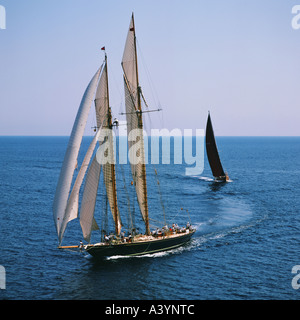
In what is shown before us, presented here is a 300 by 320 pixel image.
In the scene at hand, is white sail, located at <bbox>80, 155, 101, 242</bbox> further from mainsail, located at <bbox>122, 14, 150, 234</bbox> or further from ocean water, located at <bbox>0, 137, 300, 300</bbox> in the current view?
A: mainsail, located at <bbox>122, 14, 150, 234</bbox>

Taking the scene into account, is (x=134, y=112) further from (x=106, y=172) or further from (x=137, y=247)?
(x=137, y=247)

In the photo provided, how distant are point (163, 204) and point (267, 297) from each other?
40882mm

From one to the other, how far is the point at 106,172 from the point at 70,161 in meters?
7.33

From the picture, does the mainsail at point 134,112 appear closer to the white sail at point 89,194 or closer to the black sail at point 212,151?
the white sail at point 89,194

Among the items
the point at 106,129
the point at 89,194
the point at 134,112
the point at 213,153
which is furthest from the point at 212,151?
the point at 89,194

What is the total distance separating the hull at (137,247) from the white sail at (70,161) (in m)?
6.49

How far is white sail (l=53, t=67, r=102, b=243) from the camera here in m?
39.1

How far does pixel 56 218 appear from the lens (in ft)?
130

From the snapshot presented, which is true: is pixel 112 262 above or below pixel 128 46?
below

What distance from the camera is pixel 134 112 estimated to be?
157 feet

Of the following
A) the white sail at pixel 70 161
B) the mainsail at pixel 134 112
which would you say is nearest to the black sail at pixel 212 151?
the mainsail at pixel 134 112

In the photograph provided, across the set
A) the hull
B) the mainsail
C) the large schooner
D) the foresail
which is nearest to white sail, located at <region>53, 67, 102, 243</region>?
the large schooner
